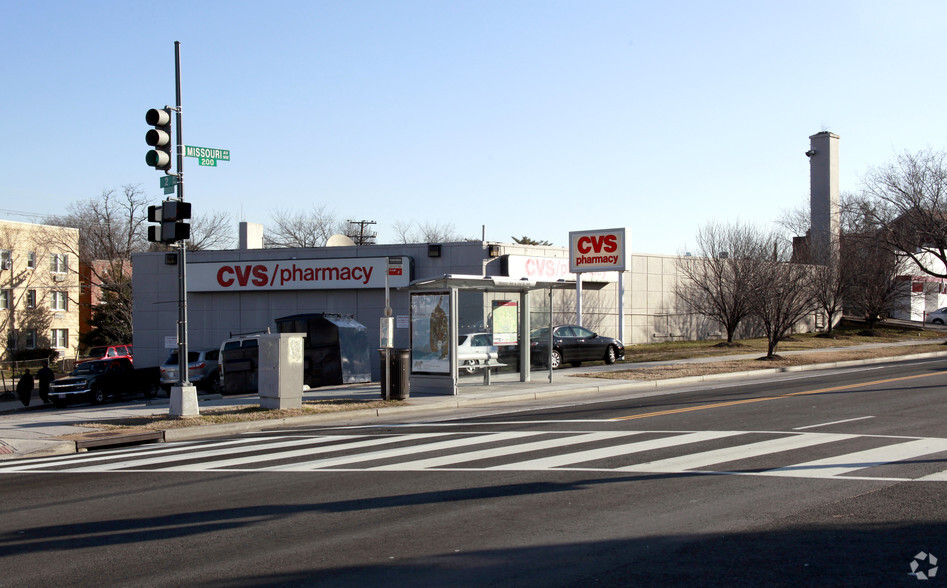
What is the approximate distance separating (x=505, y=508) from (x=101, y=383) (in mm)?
23550

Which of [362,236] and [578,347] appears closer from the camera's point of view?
[578,347]

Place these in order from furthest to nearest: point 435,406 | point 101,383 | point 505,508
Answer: point 101,383
point 435,406
point 505,508

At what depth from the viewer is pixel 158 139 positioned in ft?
50.5

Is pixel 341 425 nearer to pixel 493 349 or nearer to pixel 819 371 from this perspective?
pixel 493 349

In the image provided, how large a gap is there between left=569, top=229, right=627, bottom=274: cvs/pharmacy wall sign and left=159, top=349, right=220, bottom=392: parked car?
580 inches

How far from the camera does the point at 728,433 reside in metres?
12.5

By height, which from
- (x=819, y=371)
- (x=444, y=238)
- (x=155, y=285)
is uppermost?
(x=444, y=238)

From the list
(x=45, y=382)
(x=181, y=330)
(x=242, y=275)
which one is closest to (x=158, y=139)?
(x=181, y=330)

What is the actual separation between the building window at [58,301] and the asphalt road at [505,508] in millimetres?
52202

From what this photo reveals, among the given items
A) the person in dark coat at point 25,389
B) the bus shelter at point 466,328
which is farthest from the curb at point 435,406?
the person in dark coat at point 25,389

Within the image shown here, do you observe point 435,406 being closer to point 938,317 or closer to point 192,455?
point 192,455

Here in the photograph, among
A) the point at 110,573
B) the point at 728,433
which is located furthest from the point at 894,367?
the point at 110,573

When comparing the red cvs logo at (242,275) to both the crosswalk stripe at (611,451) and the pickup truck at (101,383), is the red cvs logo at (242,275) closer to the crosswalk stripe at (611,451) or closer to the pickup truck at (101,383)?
the pickup truck at (101,383)

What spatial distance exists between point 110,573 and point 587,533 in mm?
3904
